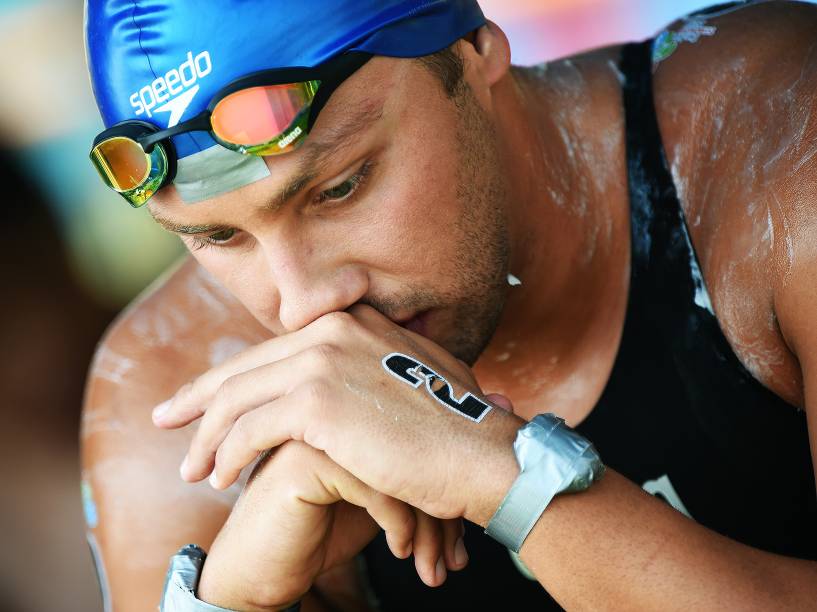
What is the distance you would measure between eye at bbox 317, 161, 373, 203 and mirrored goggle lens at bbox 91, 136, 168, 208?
0.30 meters

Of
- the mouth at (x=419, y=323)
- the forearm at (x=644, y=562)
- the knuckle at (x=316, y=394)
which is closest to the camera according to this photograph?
the forearm at (x=644, y=562)

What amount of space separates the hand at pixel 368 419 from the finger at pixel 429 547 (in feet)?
0.48

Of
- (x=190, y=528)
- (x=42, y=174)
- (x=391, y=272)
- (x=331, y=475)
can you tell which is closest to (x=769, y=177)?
(x=391, y=272)

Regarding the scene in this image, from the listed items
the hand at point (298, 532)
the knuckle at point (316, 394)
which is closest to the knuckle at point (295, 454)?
the hand at point (298, 532)

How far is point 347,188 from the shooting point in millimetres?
1807

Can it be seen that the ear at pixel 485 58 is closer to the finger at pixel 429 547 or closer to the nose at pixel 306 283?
the nose at pixel 306 283

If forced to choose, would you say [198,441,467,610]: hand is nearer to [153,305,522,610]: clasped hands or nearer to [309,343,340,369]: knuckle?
[153,305,522,610]: clasped hands

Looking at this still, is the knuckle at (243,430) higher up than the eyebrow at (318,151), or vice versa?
the eyebrow at (318,151)

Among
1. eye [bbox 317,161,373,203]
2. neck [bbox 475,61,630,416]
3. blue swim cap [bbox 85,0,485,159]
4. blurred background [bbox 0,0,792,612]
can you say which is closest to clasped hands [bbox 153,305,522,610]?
eye [bbox 317,161,373,203]

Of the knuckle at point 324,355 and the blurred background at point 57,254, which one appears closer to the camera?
the knuckle at point 324,355

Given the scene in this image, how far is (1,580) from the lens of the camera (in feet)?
11.3

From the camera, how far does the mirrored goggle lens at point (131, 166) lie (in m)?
1.75

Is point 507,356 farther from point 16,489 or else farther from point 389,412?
point 16,489

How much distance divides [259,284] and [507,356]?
82cm
